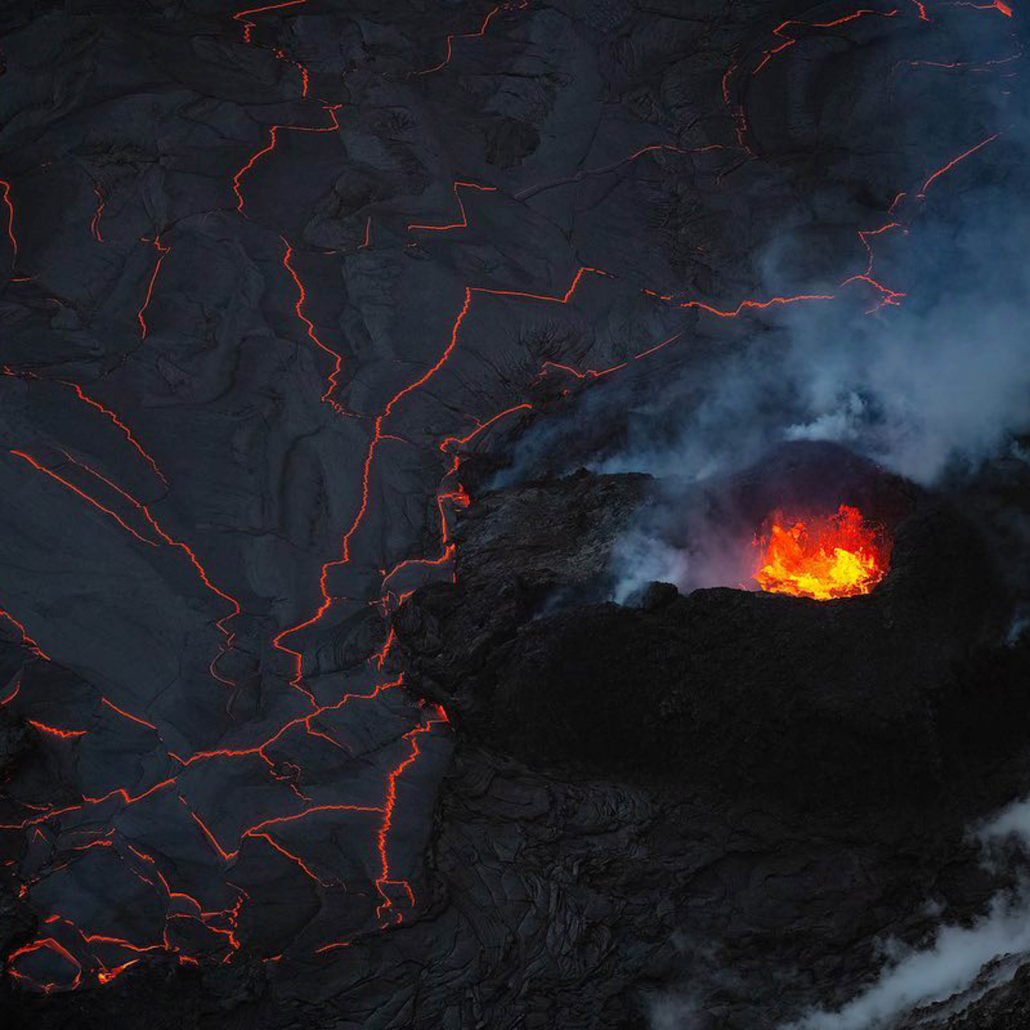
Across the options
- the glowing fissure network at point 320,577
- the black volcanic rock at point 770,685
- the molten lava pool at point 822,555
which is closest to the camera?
the black volcanic rock at point 770,685

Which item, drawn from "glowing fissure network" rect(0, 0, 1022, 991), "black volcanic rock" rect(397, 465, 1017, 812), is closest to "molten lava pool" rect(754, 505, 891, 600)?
"glowing fissure network" rect(0, 0, 1022, 991)

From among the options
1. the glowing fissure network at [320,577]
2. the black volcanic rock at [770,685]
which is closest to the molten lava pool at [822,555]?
the glowing fissure network at [320,577]

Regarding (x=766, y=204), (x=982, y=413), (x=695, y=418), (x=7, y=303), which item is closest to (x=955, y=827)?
(x=982, y=413)

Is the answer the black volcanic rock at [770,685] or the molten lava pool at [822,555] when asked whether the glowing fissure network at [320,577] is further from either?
the black volcanic rock at [770,685]

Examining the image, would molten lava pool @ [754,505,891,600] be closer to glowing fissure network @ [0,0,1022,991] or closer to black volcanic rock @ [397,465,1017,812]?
glowing fissure network @ [0,0,1022,991]

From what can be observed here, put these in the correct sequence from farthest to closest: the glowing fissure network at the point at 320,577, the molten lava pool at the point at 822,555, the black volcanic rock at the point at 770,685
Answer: the molten lava pool at the point at 822,555
the glowing fissure network at the point at 320,577
the black volcanic rock at the point at 770,685

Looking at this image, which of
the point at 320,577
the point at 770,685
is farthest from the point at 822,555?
the point at 320,577

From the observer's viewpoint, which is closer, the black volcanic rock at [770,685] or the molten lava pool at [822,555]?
the black volcanic rock at [770,685]
